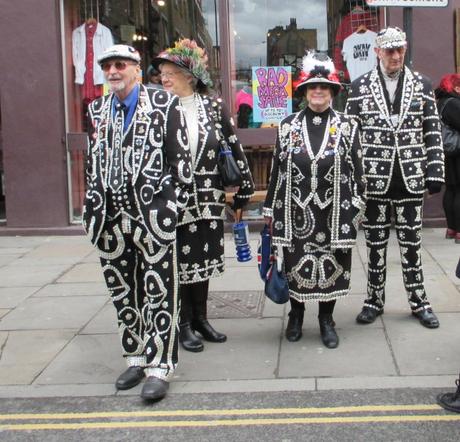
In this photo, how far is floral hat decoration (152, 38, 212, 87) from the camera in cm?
429

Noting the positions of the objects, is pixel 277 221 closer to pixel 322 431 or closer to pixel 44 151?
pixel 322 431

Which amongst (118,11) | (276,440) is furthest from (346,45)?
(276,440)

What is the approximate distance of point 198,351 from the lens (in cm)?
455

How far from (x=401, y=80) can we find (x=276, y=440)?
2.68 meters

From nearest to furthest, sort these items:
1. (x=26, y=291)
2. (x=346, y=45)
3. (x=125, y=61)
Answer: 1. (x=125, y=61)
2. (x=26, y=291)
3. (x=346, y=45)

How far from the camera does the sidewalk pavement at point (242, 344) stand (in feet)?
13.3

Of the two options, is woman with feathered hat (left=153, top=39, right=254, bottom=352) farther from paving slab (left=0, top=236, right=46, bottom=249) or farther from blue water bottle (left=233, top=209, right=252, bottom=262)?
paving slab (left=0, top=236, right=46, bottom=249)

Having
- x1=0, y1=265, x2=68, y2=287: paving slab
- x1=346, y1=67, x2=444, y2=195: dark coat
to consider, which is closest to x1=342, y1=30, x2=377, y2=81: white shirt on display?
x1=346, y1=67, x2=444, y2=195: dark coat

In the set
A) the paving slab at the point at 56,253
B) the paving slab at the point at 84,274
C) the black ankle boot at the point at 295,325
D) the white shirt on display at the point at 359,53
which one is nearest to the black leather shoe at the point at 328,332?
the black ankle boot at the point at 295,325

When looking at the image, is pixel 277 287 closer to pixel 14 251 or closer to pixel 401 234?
pixel 401 234

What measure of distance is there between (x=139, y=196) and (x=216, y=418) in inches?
49.3

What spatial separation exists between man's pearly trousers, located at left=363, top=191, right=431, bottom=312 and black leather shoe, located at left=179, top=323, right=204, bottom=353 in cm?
138

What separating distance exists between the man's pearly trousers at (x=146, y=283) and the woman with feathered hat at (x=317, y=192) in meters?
0.94

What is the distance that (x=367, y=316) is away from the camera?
5000 millimetres
